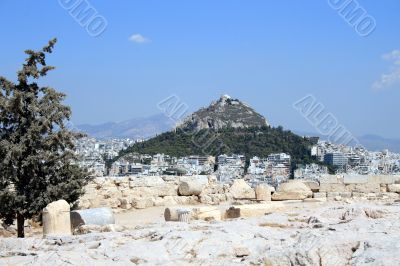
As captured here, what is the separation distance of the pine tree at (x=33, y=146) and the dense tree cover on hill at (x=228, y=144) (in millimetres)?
22338

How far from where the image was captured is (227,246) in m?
7.60

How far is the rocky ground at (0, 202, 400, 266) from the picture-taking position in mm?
6574

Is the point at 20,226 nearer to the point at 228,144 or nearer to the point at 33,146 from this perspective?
the point at 33,146

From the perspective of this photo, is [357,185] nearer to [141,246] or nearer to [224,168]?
[224,168]

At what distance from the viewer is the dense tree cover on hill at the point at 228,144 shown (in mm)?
38594

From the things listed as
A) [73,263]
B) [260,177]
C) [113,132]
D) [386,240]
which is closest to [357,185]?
[260,177]

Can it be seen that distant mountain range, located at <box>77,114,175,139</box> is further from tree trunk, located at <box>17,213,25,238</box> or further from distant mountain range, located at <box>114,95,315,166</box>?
tree trunk, located at <box>17,213,25,238</box>

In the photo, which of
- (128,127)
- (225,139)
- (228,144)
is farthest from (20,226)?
(128,127)

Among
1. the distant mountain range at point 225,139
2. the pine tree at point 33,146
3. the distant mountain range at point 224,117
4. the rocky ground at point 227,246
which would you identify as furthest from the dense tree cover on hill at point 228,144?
the rocky ground at point 227,246

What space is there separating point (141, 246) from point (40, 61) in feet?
23.5

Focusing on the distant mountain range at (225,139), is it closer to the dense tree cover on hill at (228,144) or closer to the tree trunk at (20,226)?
the dense tree cover on hill at (228,144)

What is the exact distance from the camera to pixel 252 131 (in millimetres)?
47906

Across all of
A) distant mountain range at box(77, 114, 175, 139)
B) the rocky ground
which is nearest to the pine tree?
the rocky ground

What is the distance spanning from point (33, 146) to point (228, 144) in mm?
30337
